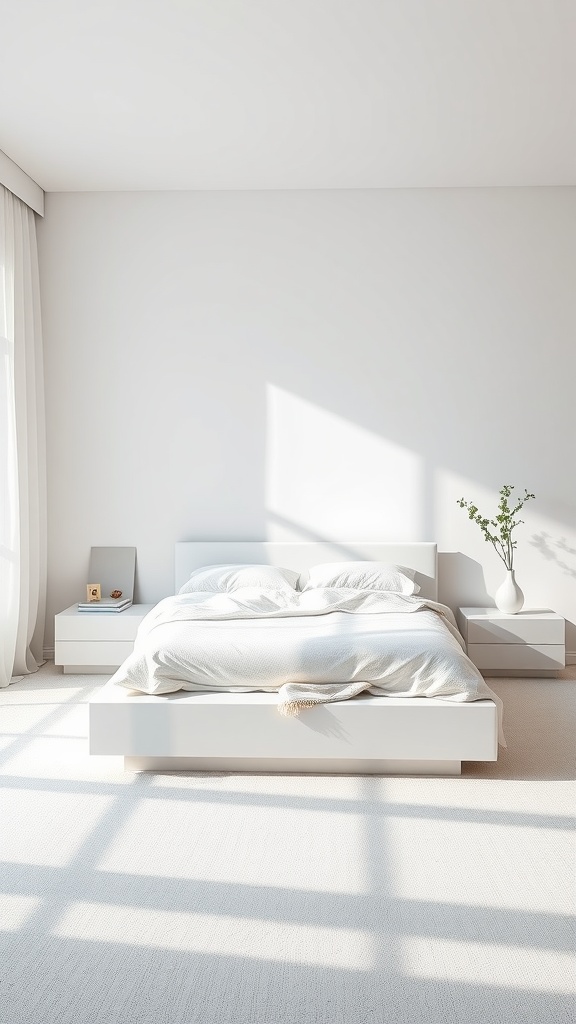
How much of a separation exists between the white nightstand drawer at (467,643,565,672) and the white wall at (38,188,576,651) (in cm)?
48

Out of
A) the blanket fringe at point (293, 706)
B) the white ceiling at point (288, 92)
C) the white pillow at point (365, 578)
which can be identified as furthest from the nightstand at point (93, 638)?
the white ceiling at point (288, 92)

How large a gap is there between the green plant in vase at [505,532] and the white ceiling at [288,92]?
183 centimetres

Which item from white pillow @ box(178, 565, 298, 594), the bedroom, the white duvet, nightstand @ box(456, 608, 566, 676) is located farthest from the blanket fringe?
nightstand @ box(456, 608, 566, 676)

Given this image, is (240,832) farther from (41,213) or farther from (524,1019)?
(41,213)

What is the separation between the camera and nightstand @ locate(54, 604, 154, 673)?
181 inches

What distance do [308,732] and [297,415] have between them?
236cm

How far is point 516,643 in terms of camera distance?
4527 millimetres

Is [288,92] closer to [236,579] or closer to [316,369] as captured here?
[316,369]

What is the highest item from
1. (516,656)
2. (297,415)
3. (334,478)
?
(297,415)

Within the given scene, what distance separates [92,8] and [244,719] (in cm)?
256

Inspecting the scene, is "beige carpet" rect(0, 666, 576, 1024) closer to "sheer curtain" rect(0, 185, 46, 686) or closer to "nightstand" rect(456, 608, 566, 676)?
"nightstand" rect(456, 608, 566, 676)

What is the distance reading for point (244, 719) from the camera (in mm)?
3047

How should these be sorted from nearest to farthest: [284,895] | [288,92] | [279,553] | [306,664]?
[284,895] < [306,664] < [288,92] < [279,553]

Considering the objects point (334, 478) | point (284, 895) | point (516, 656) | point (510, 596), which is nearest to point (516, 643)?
point (516, 656)
